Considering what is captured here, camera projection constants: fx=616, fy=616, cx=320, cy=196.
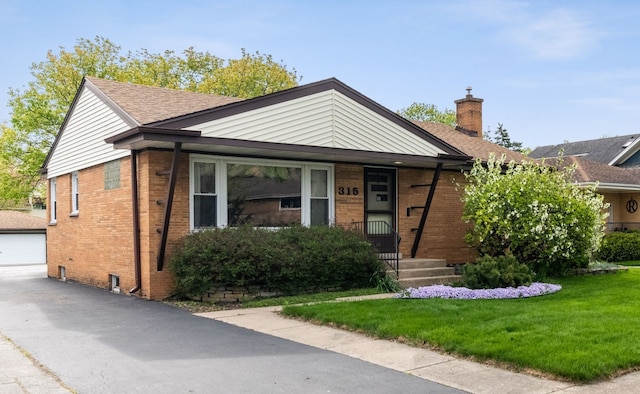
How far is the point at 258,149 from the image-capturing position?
1299cm

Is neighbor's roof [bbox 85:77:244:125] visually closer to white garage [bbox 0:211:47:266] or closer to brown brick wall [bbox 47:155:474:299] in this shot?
brown brick wall [bbox 47:155:474:299]

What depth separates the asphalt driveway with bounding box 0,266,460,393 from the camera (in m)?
6.11

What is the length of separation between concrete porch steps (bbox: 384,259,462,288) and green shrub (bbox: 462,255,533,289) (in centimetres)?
161

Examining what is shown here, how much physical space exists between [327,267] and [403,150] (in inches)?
151

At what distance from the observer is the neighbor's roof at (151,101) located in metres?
12.7

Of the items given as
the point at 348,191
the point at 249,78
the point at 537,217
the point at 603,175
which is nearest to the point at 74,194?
the point at 348,191

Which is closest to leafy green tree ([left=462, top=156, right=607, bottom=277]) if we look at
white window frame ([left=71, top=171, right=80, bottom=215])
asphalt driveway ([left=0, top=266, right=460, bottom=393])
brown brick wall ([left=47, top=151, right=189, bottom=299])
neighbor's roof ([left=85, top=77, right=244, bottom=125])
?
neighbor's roof ([left=85, top=77, right=244, bottom=125])

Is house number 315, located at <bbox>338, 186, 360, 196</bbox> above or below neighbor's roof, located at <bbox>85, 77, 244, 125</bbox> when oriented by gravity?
below

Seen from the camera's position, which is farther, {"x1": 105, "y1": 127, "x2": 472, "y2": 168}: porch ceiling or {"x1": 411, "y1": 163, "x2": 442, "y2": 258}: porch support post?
{"x1": 411, "y1": 163, "x2": 442, "y2": 258}: porch support post

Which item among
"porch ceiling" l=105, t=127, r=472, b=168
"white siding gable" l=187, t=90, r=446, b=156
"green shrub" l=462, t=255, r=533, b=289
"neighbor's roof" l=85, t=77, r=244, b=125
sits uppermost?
"neighbor's roof" l=85, t=77, r=244, b=125

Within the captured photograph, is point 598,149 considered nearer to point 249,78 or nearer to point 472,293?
point 249,78

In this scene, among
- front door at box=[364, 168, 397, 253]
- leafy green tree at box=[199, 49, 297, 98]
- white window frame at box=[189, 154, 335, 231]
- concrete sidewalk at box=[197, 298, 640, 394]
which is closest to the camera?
concrete sidewalk at box=[197, 298, 640, 394]

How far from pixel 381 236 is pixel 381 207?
794 mm

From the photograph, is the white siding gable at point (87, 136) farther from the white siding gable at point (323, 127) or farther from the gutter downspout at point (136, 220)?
the white siding gable at point (323, 127)
